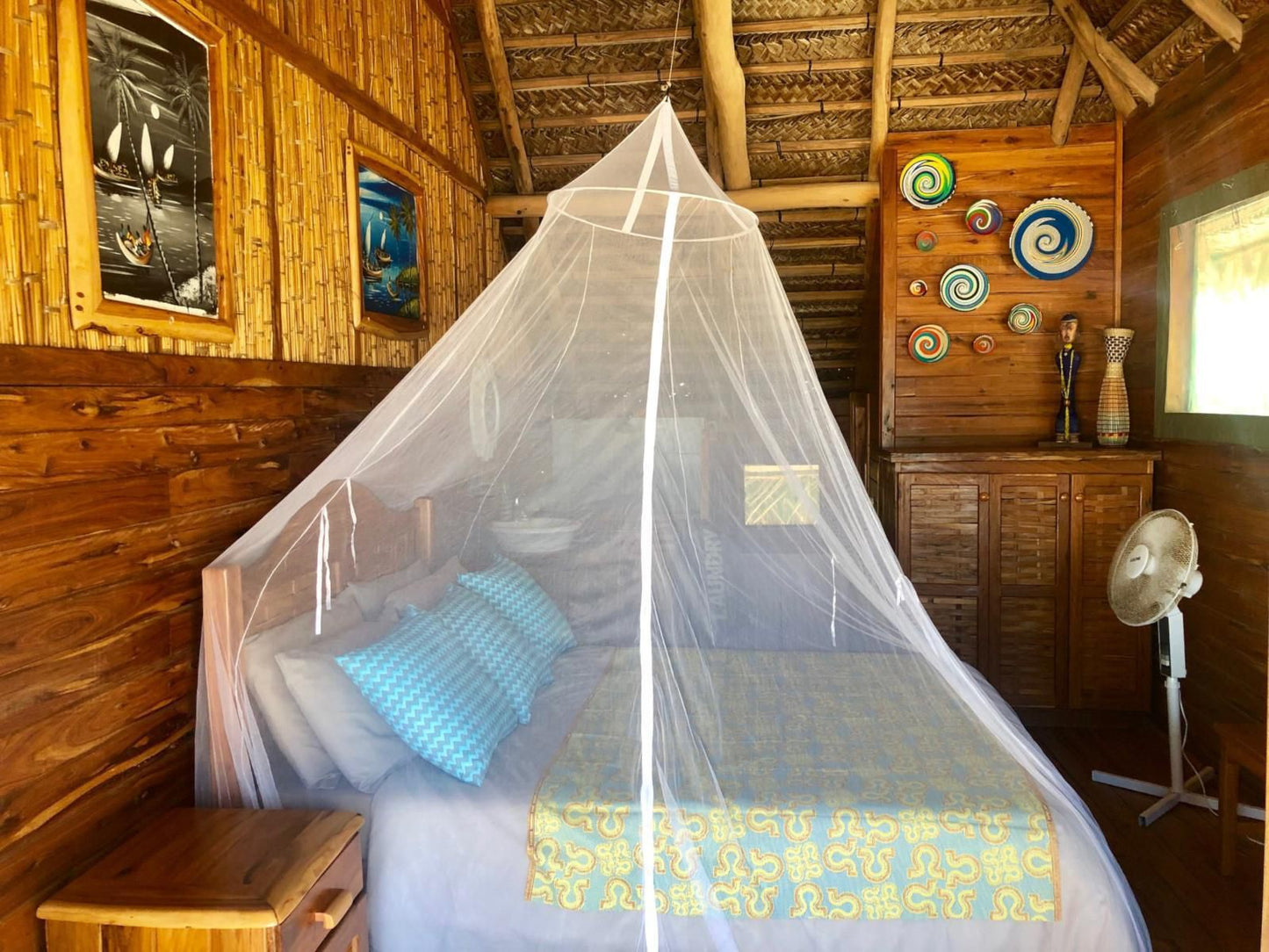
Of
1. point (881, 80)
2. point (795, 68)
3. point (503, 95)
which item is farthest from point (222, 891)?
point (881, 80)

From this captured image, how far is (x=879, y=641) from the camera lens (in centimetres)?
296

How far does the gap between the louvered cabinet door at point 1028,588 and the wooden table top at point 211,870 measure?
3378mm

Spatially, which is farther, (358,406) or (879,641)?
(358,406)

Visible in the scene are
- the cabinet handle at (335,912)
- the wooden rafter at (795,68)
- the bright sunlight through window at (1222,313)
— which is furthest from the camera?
the wooden rafter at (795,68)

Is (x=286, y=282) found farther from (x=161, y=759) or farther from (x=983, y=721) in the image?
(x=983, y=721)

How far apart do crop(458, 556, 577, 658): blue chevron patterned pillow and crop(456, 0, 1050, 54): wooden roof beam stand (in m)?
3.04

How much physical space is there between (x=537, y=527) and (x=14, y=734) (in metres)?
1.41

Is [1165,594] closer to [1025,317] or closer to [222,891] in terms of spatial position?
[1025,317]

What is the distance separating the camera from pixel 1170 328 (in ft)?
13.2

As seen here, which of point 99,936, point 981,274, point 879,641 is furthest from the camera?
point 981,274

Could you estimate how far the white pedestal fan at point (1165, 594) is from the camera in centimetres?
313

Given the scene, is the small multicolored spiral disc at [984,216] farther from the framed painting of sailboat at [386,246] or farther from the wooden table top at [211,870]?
the wooden table top at [211,870]

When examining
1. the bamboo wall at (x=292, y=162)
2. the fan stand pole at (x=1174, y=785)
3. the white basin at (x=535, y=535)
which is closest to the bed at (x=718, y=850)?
the white basin at (x=535, y=535)

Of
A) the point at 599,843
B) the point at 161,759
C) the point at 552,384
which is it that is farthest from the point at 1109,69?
the point at 161,759
